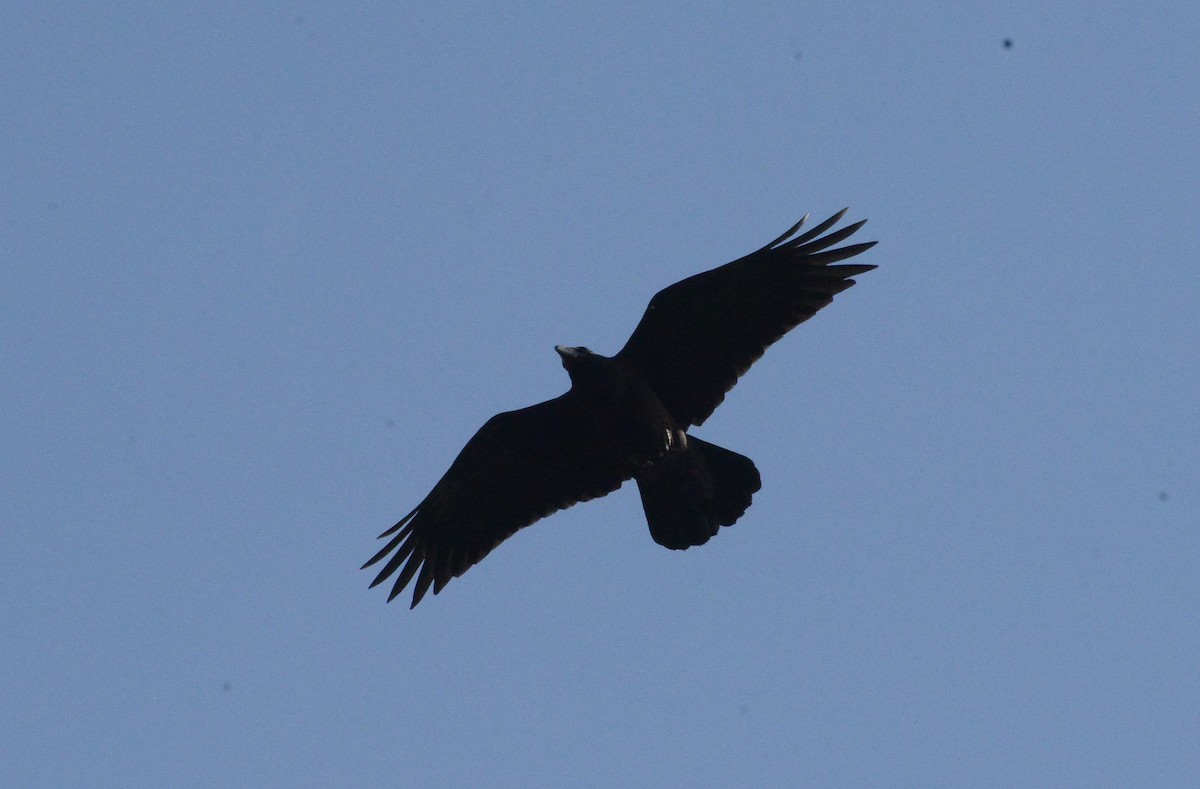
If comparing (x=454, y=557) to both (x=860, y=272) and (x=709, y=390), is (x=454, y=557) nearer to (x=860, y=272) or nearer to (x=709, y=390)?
(x=709, y=390)

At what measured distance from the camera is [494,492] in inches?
464

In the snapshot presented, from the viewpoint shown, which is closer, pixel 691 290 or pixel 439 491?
pixel 691 290

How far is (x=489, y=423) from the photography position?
11.5 metres

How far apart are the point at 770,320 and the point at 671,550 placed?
5.71 feet

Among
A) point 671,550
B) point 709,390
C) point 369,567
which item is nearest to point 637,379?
point 709,390

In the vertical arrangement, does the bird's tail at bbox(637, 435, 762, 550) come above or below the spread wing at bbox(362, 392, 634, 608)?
below

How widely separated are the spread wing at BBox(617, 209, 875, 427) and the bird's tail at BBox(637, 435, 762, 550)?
1.23 feet

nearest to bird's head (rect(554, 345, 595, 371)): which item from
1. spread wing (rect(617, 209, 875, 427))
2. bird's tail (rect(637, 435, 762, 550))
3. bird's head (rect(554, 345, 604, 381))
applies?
bird's head (rect(554, 345, 604, 381))

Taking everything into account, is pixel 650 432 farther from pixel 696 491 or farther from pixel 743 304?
pixel 743 304

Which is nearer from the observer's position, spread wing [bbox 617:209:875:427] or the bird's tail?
spread wing [bbox 617:209:875:427]

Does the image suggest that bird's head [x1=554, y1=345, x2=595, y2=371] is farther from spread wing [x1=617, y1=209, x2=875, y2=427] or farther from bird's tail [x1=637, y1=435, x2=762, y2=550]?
bird's tail [x1=637, y1=435, x2=762, y2=550]

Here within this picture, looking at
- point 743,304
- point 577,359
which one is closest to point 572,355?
point 577,359

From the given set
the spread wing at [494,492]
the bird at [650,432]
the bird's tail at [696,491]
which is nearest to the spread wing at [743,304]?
the bird at [650,432]

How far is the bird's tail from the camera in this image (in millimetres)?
11266
